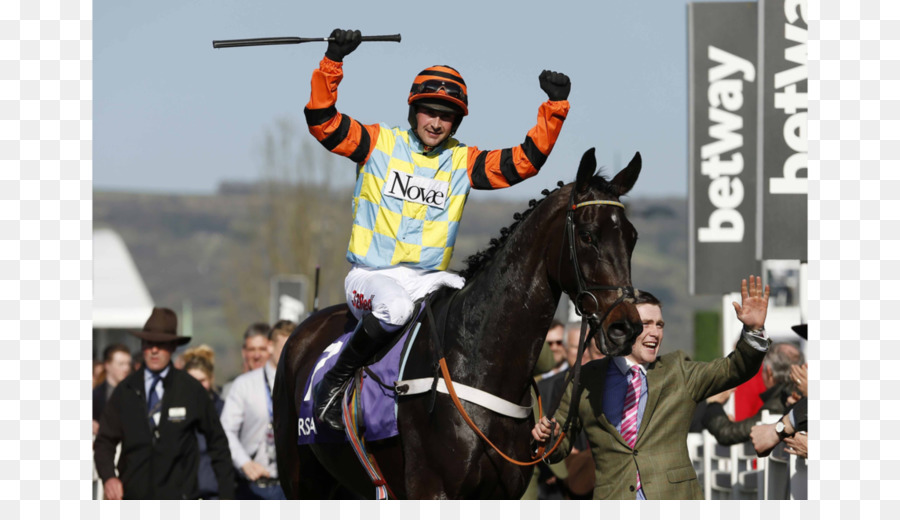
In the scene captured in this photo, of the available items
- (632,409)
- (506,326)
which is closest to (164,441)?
(506,326)

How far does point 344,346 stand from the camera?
5.68 metres

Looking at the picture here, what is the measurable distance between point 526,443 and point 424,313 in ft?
2.45

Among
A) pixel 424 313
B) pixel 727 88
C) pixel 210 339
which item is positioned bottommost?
pixel 210 339

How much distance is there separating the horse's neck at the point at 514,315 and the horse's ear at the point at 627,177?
28 centimetres

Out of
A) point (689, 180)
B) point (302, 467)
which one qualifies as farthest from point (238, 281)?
point (302, 467)

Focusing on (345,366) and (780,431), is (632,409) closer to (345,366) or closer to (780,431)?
(780,431)

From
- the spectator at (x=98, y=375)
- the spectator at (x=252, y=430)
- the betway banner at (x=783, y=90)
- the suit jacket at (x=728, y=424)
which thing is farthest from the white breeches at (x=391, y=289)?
the spectator at (x=98, y=375)

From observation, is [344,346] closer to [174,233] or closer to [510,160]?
[510,160]

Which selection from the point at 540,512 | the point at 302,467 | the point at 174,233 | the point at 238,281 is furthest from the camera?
the point at 174,233

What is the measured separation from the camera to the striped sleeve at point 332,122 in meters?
5.43

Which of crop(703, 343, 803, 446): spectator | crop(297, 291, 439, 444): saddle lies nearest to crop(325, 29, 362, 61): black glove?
crop(297, 291, 439, 444): saddle

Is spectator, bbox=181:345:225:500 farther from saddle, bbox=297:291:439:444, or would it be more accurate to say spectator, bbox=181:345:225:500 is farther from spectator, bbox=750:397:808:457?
spectator, bbox=750:397:808:457

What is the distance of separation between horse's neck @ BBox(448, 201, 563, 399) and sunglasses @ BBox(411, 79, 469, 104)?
75 centimetres

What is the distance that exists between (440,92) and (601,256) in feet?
4.03
